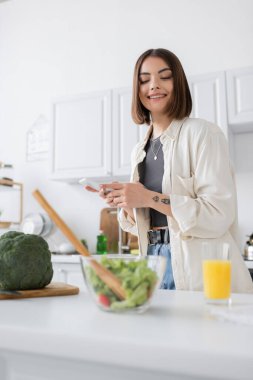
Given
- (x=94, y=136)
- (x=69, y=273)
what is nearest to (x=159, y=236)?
(x=69, y=273)

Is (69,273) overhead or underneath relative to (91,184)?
underneath

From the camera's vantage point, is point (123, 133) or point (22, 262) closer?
point (22, 262)

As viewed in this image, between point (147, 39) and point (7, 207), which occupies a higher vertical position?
point (147, 39)

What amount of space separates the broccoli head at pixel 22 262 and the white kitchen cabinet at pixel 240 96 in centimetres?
192

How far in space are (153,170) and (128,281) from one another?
0.90 meters

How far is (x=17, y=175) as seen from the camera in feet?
12.0

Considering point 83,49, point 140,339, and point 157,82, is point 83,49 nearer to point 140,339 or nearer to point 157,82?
point 157,82

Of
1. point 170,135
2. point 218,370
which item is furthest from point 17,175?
point 218,370

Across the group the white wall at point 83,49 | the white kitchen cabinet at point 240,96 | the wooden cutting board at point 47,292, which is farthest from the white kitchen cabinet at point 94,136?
the wooden cutting board at point 47,292

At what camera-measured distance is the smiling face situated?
4.70 ft

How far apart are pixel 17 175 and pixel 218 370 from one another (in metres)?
3.43

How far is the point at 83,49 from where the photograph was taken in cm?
356

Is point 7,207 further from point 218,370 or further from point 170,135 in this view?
point 218,370

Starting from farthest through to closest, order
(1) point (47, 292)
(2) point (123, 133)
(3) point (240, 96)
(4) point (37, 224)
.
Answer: (4) point (37, 224), (2) point (123, 133), (3) point (240, 96), (1) point (47, 292)
